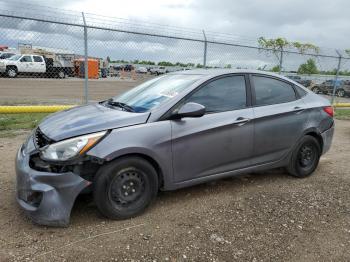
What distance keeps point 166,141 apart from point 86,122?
0.84m

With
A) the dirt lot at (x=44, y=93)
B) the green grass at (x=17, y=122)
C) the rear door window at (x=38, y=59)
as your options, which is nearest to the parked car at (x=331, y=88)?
the dirt lot at (x=44, y=93)

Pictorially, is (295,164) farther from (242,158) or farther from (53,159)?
(53,159)

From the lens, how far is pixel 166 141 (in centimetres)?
361

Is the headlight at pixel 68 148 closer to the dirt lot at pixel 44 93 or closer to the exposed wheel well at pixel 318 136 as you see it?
the exposed wheel well at pixel 318 136

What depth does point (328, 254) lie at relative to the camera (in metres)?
3.13

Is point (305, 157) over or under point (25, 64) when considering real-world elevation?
under

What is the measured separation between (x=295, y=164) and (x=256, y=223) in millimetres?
1621

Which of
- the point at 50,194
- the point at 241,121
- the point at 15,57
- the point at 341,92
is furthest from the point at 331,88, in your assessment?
the point at 50,194

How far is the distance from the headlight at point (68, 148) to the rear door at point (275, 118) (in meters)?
2.09

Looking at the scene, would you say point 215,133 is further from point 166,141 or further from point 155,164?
point 155,164

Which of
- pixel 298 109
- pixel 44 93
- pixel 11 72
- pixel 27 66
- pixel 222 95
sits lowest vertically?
pixel 44 93

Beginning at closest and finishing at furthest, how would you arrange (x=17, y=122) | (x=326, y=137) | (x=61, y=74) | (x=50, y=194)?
(x=50, y=194) → (x=326, y=137) → (x=17, y=122) → (x=61, y=74)

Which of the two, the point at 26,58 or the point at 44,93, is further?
the point at 26,58

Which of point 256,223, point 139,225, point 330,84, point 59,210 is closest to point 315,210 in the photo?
point 256,223
